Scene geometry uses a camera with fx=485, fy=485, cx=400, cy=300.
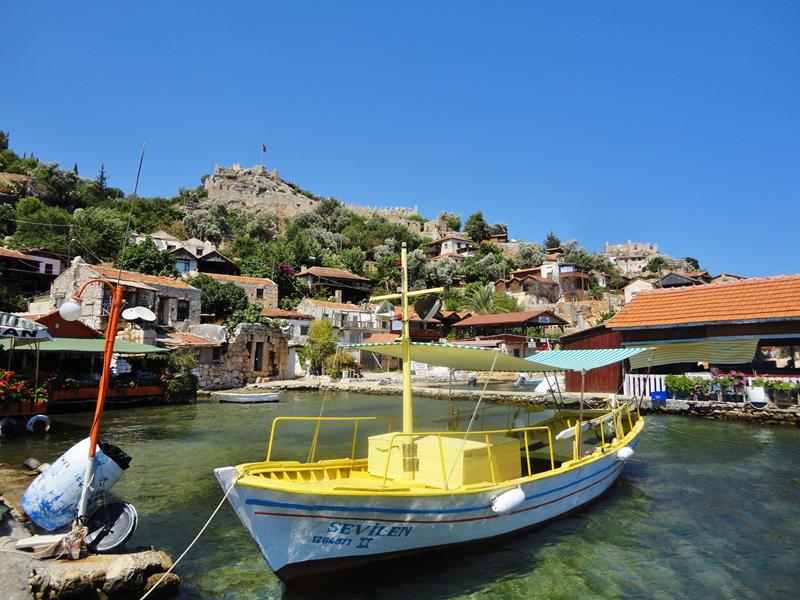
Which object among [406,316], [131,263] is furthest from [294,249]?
[406,316]

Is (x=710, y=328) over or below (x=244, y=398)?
over

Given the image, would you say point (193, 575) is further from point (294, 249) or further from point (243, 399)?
point (294, 249)

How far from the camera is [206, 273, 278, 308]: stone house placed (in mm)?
51219

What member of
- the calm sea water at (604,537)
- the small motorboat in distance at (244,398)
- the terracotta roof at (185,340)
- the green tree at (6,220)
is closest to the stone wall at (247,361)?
the terracotta roof at (185,340)

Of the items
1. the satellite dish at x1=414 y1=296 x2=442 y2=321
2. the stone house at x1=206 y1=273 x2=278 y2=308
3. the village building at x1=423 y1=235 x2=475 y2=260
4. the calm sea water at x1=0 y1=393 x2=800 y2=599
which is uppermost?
the village building at x1=423 y1=235 x2=475 y2=260

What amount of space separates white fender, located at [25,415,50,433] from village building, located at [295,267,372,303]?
40395 millimetres

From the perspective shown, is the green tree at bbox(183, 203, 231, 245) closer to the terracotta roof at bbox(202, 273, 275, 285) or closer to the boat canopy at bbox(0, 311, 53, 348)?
the terracotta roof at bbox(202, 273, 275, 285)

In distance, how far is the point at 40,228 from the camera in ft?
170

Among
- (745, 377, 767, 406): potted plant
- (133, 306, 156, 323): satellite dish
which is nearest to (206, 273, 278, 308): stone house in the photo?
(745, 377, 767, 406): potted plant

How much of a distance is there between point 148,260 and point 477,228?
61.8m

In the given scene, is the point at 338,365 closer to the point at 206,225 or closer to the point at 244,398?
the point at 244,398

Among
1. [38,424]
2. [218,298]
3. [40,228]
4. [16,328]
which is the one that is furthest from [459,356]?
[40,228]

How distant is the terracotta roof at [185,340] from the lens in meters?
32.0

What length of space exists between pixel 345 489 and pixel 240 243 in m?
66.3
